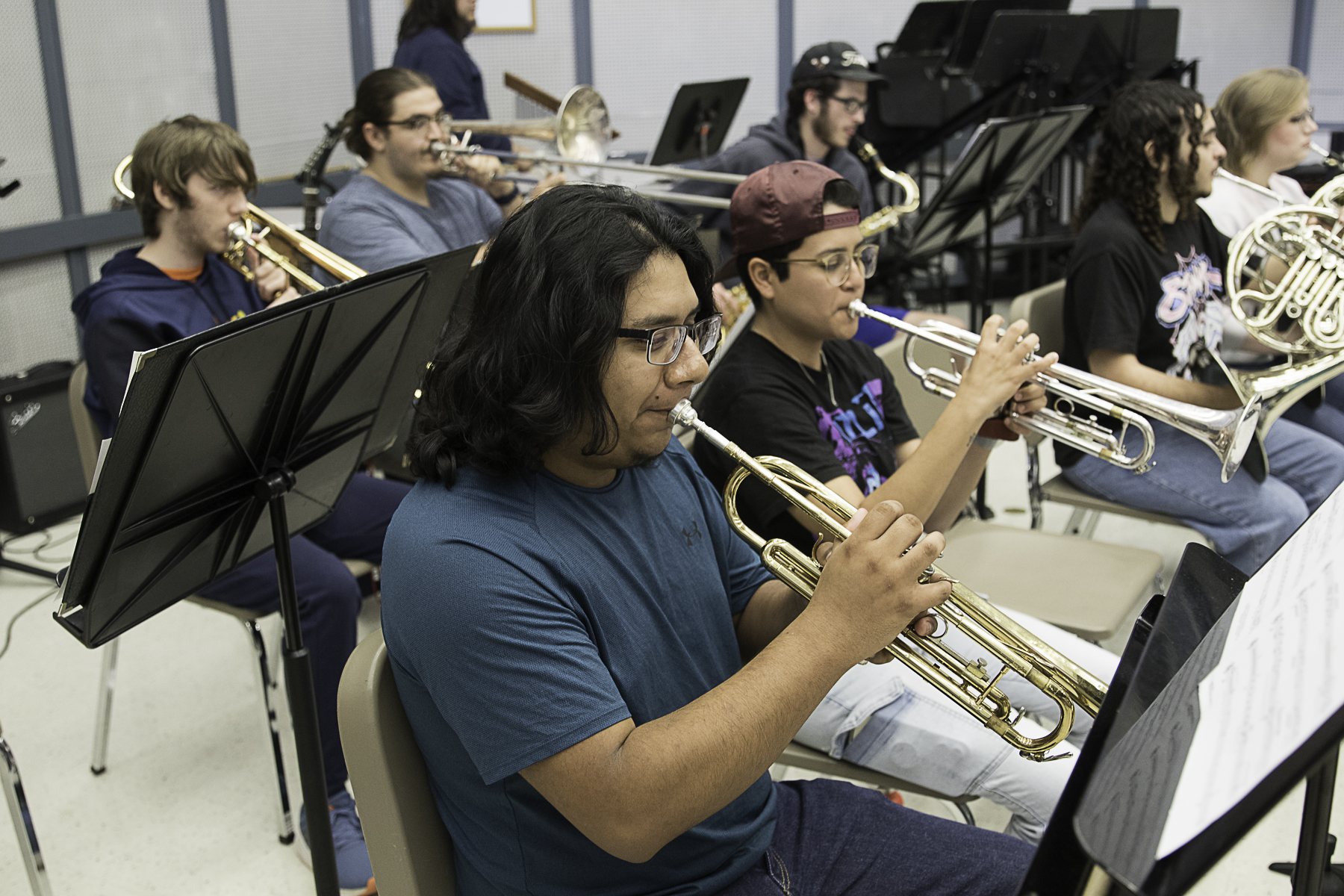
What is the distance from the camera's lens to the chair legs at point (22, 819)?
5.90ft

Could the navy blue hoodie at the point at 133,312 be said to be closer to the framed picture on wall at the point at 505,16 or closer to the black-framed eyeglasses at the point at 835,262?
the black-framed eyeglasses at the point at 835,262

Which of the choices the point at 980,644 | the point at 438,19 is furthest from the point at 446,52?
the point at 980,644

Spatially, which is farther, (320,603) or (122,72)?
(122,72)

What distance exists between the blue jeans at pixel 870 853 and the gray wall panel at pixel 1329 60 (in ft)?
25.2

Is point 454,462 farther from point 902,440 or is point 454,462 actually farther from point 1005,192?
point 1005,192

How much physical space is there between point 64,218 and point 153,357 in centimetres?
378

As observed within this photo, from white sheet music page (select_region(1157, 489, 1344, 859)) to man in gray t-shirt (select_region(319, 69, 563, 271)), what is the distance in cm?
240

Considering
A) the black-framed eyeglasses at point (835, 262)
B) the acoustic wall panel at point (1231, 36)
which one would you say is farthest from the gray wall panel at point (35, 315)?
the acoustic wall panel at point (1231, 36)

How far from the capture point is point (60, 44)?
422 centimetres

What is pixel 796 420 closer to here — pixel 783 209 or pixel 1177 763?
pixel 783 209

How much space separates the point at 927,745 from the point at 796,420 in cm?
56

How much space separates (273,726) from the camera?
2211 millimetres

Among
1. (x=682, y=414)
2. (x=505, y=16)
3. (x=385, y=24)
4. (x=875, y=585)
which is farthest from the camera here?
(x=505, y=16)

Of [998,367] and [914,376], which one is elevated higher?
[998,367]
